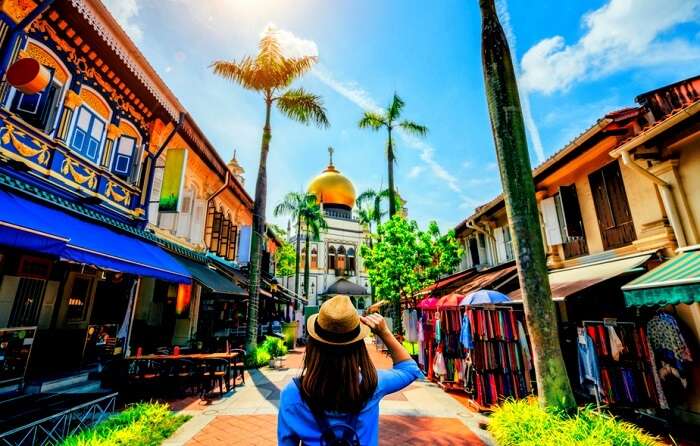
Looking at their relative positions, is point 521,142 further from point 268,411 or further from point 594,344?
point 268,411

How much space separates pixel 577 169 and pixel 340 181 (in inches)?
1214

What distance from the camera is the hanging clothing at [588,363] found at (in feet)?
19.6

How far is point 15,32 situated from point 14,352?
5542 millimetres

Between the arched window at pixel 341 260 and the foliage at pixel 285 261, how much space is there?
491 centimetres

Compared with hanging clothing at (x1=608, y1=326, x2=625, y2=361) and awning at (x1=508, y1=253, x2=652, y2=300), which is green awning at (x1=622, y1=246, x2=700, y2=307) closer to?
awning at (x1=508, y1=253, x2=652, y2=300)

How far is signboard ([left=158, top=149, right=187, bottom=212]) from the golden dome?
2806cm

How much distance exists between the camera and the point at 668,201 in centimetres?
603

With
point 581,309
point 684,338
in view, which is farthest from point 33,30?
point 581,309

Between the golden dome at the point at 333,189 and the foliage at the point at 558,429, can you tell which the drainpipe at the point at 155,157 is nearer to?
the foliage at the point at 558,429

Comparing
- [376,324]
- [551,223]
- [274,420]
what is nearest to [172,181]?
[274,420]

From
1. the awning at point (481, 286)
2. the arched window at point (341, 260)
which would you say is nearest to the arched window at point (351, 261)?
the arched window at point (341, 260)

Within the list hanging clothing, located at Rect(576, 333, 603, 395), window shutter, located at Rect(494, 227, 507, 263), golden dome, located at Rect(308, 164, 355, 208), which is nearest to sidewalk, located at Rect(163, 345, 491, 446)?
hanging clothing, located at Rect(576, 333, 603, 395)

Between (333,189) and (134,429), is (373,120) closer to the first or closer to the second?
(134,429)

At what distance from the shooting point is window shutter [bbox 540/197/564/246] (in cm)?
898
